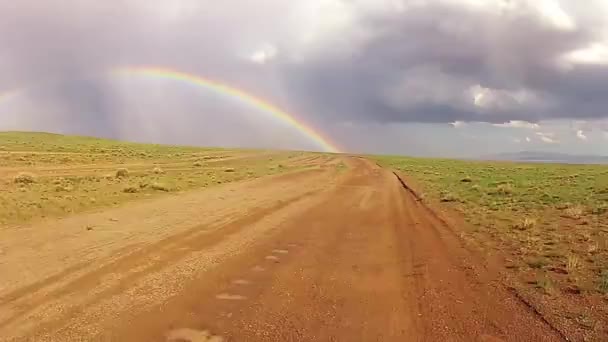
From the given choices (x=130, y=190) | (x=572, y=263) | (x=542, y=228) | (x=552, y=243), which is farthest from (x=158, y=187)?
(x=572, y=263)

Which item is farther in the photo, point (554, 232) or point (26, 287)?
point (554, 232)

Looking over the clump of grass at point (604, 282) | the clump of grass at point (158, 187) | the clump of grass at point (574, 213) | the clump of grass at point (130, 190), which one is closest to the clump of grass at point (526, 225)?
the clump of grass at point (574, 213)

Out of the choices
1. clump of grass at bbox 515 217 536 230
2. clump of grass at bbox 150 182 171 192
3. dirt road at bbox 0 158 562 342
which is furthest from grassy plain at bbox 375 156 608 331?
clump of grass at bbox 150 182 171 192

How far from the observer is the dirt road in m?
6.12

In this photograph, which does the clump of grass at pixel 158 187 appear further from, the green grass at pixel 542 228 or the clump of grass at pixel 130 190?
the green grass at pixel 542 228

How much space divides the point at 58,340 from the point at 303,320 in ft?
10.2

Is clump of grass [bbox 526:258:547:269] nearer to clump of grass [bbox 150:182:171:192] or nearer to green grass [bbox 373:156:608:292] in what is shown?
green grass [bbox 373:156:608:292]

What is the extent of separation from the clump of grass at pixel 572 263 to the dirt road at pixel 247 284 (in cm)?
164

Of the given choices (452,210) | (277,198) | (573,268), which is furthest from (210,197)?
(573,268)

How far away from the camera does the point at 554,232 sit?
13.7 meters

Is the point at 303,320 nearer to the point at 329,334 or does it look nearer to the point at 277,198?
the point at 329,334

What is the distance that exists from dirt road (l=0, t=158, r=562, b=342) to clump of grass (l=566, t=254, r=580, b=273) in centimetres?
164

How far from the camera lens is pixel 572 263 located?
9547 mm

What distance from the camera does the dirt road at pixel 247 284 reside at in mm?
6125
